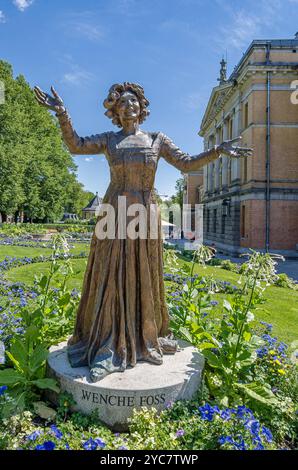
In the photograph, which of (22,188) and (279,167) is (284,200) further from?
(22,188)

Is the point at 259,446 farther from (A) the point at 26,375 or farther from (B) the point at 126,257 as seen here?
(A) the point at 26,375

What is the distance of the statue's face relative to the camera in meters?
3.86

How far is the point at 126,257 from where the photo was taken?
12.5ft

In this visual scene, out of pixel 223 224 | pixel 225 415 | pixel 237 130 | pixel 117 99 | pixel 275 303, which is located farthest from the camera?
pixel 223 224

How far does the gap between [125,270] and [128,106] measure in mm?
1793

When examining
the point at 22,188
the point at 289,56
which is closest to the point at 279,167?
the point at 289,56

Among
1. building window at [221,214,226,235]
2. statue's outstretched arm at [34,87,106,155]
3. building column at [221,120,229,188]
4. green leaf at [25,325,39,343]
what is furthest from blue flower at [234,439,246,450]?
building column at [221,120,229,188]

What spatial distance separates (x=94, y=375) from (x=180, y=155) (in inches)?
98.5

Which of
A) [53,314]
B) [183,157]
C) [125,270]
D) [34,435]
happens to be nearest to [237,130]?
[183,157]

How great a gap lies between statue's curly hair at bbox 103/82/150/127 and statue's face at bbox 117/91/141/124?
49 mm

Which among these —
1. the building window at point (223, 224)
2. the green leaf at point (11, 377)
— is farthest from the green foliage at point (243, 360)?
the building window at point (223, 224)

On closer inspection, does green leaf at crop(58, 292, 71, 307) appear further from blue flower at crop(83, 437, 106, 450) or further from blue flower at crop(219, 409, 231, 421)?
blue flower at crop(219, 409, 231, 421)

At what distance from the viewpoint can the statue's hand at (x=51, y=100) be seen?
11.2 feet

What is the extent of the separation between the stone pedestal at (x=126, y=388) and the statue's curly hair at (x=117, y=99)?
2.73m
